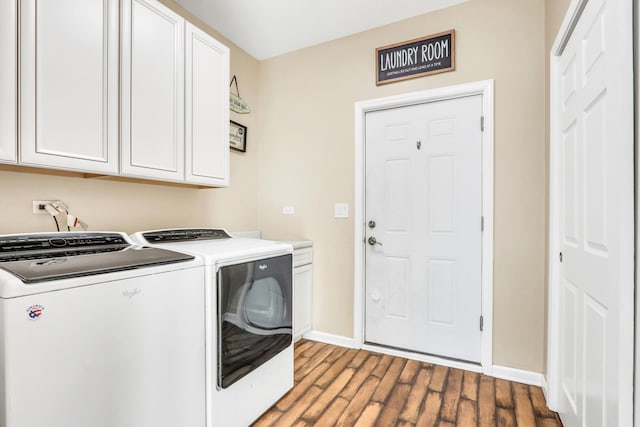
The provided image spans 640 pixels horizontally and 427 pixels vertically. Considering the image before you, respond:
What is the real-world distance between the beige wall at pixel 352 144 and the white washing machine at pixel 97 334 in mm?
1494

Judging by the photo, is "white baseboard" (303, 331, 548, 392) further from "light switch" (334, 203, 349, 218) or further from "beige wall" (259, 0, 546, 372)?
"light switch" (334, 203, 349, 218)

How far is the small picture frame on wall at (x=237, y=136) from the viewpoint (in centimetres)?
277

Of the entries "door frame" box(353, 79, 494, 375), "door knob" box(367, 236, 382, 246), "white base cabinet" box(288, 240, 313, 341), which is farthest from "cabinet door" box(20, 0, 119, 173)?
"door knob" box(367, 236, 382, 246)

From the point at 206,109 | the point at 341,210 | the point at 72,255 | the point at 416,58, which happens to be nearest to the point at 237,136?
the point at 206,109

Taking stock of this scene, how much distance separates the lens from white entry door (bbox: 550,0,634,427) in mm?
944

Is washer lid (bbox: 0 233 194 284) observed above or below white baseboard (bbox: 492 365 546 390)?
above

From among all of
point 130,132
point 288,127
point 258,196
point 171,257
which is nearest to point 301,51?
point 288,127

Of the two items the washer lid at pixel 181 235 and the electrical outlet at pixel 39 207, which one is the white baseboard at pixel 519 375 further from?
the electrical outlet at pixel 39 207

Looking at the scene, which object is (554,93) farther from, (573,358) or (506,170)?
(573,358)

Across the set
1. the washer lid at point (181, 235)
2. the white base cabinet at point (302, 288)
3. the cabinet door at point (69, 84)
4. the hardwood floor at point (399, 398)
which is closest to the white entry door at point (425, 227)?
the hardwood floor at point (399, 398)

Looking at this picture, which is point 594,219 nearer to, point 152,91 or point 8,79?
point 152,91

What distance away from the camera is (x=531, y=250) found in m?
2.12

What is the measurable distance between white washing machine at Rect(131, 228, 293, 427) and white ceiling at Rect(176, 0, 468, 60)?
1.69 metres

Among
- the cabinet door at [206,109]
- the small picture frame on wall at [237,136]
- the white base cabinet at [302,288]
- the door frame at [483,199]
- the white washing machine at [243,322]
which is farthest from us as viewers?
the small picture frame on wall at [237,136]
